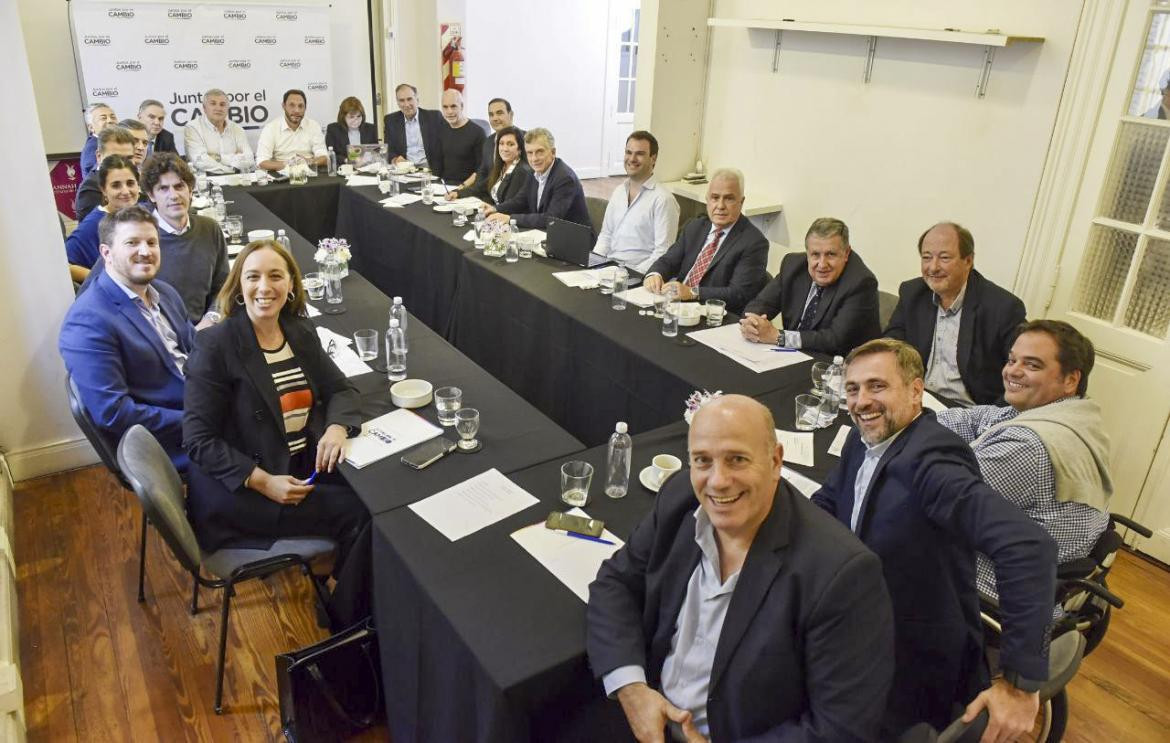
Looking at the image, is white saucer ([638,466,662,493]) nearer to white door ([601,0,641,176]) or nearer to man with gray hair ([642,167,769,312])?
man with gray hair ([642,167,769,312])

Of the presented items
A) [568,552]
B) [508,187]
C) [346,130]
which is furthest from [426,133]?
[568,552]

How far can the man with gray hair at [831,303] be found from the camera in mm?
3217

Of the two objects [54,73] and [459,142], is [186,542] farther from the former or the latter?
[54,73]

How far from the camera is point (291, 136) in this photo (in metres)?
6.71

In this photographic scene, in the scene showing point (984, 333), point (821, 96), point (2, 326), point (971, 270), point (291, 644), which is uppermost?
point (821, 96)

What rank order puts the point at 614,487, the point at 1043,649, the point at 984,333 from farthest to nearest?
the point at 984,333 < the point at 614,487 < the point at 1043,649

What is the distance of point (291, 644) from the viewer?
267 cm

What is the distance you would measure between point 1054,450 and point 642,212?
2869mm

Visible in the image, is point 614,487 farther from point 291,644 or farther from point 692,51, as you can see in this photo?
point 692,51

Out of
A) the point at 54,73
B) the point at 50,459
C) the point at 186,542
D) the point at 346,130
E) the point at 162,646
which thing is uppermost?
the point at 54,73

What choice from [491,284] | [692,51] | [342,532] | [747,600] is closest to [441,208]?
[491,284]

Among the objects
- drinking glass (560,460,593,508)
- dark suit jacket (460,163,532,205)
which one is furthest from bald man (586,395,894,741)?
dark suit jacket (460,163,532,205)

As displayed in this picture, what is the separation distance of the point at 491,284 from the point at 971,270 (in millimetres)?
2263

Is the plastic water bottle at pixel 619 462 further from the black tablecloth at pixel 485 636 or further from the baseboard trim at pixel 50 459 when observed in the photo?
the baseboard trim at pixel 50 459
